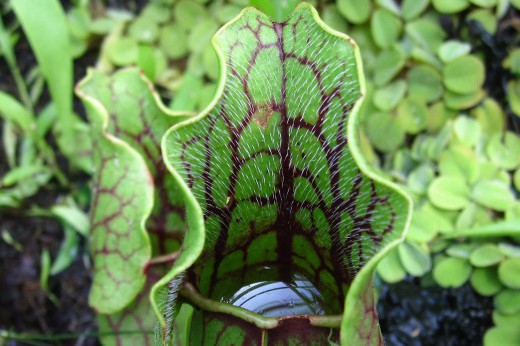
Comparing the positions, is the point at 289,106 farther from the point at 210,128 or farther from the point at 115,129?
Answer: the point at 115,129

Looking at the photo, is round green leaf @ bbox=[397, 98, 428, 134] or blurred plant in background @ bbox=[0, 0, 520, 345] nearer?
blurred plant in background @ bbox=[0, 0, 520, 345]

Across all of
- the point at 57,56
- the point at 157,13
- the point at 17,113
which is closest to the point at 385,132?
the point at 157,13

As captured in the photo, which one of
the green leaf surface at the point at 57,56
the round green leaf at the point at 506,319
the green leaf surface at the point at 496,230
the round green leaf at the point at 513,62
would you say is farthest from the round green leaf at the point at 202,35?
the round green leaf at the point at 506,319

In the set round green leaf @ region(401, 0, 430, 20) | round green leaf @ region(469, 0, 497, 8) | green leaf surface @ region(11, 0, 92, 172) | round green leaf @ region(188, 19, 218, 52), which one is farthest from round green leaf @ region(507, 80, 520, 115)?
green leaf surface @ region(11, 0, 92, 172)

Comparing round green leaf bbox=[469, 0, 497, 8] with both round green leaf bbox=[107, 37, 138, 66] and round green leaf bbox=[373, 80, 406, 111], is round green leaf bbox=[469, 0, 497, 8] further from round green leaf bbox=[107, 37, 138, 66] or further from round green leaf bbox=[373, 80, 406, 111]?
round green leaf bbox=[107, 37, 138, 66]

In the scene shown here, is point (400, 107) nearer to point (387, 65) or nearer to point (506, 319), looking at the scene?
point (387, 65)

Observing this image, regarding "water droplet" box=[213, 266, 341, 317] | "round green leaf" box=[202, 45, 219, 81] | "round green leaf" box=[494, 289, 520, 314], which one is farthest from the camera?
"round green leaf" box=[202, 45, 219, 81]
